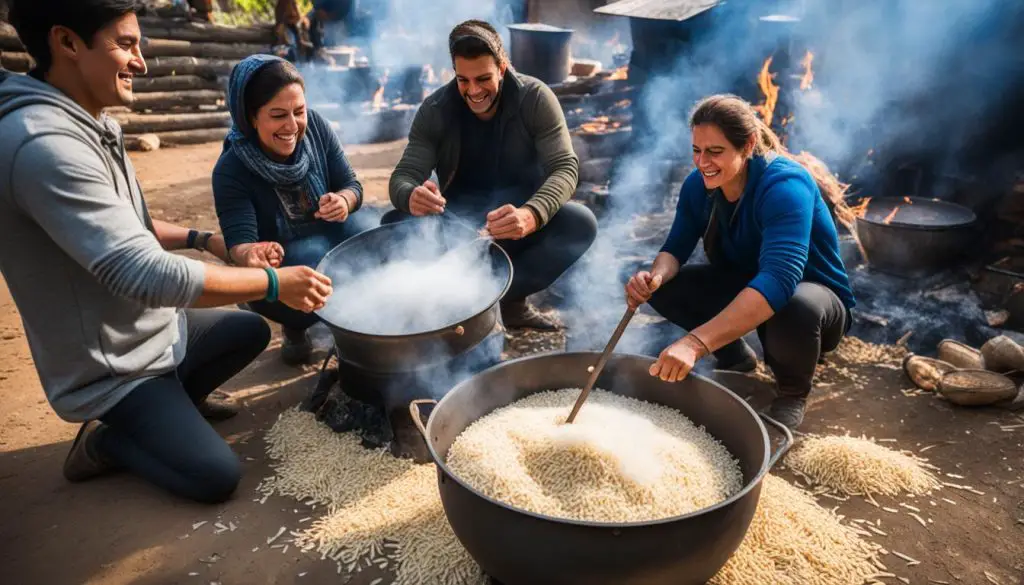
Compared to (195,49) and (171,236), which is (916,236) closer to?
(171,236)

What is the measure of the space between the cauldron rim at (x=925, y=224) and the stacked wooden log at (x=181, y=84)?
29.4ft

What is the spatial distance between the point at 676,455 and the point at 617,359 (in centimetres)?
56

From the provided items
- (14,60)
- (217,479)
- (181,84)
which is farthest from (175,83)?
(217,479)

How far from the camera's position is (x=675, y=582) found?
1.99 m

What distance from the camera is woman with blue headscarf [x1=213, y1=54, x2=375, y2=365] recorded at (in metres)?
3.29

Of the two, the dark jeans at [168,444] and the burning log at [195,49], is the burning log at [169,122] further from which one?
the dark jeans at [168,444]

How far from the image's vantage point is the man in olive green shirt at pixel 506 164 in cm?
379

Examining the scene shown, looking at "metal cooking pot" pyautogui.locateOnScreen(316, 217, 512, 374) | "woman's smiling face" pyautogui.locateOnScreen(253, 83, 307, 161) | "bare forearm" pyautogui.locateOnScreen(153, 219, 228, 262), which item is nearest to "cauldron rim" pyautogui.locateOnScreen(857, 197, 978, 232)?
"metal cooking pot" pyautogui.locateOnScreen(316, 217, 512, 374)

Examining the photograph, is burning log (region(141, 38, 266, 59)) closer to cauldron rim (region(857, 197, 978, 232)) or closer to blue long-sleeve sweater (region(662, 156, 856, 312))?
blue long-sleeve sweater (region(662, 156, 856, 312))

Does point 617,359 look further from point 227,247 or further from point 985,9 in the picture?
point 985,9

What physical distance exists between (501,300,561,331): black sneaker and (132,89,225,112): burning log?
8.08 m

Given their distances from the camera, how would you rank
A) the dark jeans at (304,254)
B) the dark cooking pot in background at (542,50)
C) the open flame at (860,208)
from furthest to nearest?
the dark cooking pot in background at (542,50), the open flame at (860,208), the dark jeans at (304,254)

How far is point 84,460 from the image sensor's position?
2.99m

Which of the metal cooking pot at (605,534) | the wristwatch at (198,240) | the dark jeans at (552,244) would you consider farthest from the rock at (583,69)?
the metal cooking pot at (605,534)
